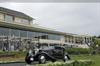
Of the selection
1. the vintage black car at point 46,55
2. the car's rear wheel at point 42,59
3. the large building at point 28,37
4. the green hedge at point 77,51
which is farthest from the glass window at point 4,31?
the green hedge at point 77,51

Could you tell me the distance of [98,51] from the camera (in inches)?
575

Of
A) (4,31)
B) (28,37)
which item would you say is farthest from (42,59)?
(4,31)

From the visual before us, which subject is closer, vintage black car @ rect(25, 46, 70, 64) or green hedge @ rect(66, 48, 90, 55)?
vintage black car @ rect(25, 46, 70, 64)

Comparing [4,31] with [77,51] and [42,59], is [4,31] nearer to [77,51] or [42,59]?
[42,59]

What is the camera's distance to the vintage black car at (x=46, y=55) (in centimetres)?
1048

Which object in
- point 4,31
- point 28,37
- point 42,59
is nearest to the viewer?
point 42,59

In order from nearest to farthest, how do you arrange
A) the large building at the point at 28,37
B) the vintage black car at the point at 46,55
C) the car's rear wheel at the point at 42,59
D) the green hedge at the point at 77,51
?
the vintage black car at the point at 46,55 < the car's rear wheel at the point at 42,59 < the large building at the point at 28,37 < the green hedge at the point at 77,51

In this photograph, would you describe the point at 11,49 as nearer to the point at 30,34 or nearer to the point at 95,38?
the point at 30,34

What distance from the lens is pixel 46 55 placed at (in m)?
10.9

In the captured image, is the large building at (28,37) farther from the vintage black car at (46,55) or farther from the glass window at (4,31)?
the vintage black car at (46,55)

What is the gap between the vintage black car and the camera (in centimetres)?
1048

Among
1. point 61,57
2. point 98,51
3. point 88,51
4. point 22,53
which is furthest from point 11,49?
point 98,51

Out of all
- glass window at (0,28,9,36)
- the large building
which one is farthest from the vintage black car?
glass window at (0,28,9,36)

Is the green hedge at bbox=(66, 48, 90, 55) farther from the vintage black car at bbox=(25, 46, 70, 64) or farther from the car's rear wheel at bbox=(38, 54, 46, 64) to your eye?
the car's rear wheel at bbox=(38, 54, 46, 64)
